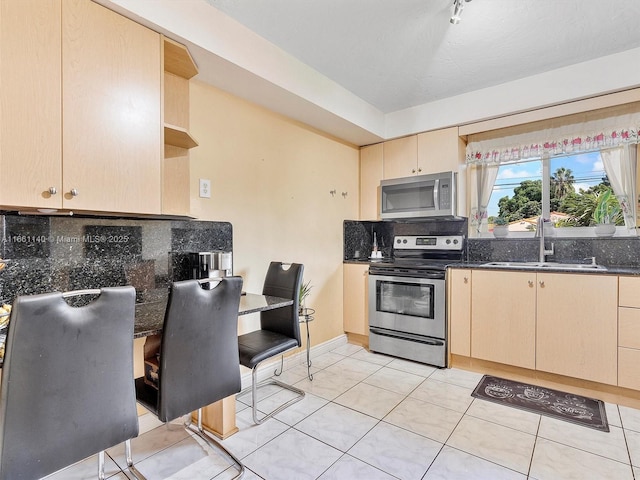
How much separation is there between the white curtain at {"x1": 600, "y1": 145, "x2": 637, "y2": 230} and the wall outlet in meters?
3.01

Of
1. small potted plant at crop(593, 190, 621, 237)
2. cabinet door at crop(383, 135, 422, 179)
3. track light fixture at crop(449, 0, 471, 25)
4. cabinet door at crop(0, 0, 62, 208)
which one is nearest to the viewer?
cabinet door at crop(0, 0, 62, 208)

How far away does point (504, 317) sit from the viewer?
103 inches

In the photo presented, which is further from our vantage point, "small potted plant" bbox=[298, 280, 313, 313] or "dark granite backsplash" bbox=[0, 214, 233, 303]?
"small potted plant" bbox=[298, 280, 313, 313]

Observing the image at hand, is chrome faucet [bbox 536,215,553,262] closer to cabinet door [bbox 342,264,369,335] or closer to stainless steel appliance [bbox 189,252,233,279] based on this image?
cabinet door [bbox 342,264,369,335]

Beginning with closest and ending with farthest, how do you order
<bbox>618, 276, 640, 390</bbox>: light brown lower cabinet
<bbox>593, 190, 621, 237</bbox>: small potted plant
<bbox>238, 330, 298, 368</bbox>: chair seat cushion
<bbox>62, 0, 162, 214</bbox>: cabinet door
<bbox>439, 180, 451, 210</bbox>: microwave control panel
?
1. <bbox>62, 0, 162, 214</bbox>: cabinet door
2. <bbox>238, 330, 298, 368</bbox>: chair seat cushion
3. <bbox>618, 276, 640, 390</bbox>: light brown lower cabinet
4. <bbox>593, 190, 621, 237</bbox>: small potted plant
5. <bbox>439, 180, 451, 210</bbox>: microwave control panel

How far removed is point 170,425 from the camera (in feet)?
6.56

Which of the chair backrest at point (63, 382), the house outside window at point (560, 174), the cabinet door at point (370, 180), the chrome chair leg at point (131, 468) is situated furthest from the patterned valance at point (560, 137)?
the chrome chair leg at point (131, 468)

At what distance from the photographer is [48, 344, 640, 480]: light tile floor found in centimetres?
159

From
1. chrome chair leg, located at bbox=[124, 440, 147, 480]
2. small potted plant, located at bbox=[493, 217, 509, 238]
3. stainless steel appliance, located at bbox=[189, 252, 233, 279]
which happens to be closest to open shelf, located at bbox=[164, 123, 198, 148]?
stainless steel appliance, located at bbox=[189, 252, 233, 279]

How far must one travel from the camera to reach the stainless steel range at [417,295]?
2.85 meters

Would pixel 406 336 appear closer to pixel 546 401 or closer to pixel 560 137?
pixel 546 401

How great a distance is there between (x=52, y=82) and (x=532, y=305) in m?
3.07

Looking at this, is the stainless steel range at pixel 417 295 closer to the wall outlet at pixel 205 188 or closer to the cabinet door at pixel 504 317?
the cabinet door at pixel 504 317

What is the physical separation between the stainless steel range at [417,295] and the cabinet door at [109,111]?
211 cm
